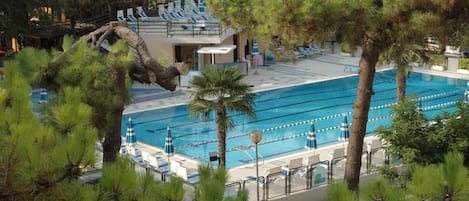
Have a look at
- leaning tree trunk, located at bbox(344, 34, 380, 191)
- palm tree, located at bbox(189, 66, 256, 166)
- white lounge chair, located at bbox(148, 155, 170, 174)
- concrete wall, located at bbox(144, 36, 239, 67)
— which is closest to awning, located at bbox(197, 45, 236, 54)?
concrete wall, located at bbox(144, 36, 239, 67)

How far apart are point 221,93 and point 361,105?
296cm

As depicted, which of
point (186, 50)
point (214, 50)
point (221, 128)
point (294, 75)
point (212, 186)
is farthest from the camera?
point (186, 50)

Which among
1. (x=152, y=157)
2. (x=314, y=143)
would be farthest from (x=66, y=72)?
(x=314, y=143)

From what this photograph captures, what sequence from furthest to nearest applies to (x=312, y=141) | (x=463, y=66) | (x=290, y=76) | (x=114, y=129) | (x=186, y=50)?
(x=186, y=50), (x=463, y=66), (x=290, y=76), (x=312, y=141), (x=114, y=129)

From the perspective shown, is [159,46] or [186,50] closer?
[159,46]

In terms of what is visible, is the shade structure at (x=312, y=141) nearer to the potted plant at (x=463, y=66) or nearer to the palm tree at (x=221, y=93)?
the palm tree at (x=221, y=93)

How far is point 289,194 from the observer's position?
11312mm

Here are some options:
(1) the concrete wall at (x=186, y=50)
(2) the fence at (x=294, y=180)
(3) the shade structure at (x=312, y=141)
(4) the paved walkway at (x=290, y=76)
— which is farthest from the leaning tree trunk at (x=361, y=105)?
(1) the concrete wall at (x=186, y=50)

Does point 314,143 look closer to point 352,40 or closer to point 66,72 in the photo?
point 352,40

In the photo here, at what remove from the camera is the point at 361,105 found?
1029 cm

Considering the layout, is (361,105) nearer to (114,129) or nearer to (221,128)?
(221,128)

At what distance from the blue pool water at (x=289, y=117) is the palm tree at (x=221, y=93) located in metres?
3.06

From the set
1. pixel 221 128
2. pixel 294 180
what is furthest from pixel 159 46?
pixel 294 180

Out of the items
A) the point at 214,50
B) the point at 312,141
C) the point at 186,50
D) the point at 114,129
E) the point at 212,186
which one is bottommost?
the point at 312,141
